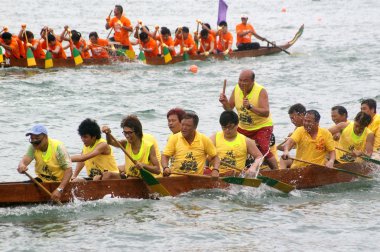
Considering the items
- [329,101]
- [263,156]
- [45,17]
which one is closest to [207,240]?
[263,156]

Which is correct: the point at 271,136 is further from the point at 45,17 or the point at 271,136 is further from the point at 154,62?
the point at 45,17

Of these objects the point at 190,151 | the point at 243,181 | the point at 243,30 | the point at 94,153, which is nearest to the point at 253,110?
the point at 243,181

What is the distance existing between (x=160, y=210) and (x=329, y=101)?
1004 centimetres

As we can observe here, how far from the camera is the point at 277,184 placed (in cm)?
1184

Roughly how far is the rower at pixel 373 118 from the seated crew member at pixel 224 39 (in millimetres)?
11269

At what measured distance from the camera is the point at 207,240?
10.3 m

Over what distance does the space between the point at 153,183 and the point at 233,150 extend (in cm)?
122

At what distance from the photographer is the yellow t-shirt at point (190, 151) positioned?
37.2 feet

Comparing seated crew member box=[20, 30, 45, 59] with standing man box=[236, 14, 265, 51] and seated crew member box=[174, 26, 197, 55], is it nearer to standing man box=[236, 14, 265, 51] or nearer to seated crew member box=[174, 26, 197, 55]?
seated crew member box=[174, 26, 197, 55]

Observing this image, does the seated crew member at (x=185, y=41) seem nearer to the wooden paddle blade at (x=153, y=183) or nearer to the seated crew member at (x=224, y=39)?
the seated crew member at (x=224, y=39)

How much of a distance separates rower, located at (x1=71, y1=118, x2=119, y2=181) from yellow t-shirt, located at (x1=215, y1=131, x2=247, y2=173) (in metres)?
1.40

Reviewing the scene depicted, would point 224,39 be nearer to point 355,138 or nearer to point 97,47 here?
point 97,47

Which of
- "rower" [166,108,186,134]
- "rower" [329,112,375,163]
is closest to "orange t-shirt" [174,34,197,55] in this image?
"rower" [329,112,375,163]

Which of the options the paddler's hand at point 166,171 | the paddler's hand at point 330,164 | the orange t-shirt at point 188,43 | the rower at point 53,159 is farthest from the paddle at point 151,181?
the orange t-shirt at point 188,43
